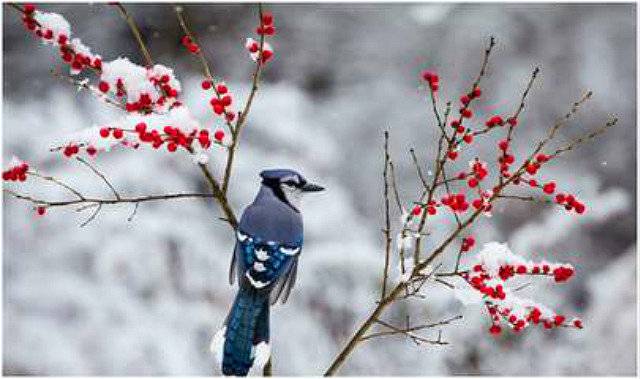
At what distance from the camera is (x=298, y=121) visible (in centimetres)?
237

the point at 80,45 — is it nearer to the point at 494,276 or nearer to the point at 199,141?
the point at 199,141

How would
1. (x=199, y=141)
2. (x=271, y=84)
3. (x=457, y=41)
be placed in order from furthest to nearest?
(x=457, y=41) < (x=271, y=84) < (x=199, y=141)

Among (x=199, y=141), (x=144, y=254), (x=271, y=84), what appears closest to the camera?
(x=199, y=141)

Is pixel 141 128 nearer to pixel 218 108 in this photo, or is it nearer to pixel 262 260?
pixel 218 108

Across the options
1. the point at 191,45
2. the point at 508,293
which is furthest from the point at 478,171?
the point at 191,45

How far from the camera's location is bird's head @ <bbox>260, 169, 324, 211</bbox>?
1.02 meters

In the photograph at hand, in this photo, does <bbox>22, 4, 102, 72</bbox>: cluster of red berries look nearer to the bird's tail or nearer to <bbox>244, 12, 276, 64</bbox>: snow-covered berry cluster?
<bbox>244, 12, 276, 64</bbox>: snow-covered berry cluster

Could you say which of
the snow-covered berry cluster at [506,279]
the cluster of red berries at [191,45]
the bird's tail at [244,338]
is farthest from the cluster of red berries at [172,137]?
the snow-covered berry cluster at [506,279]

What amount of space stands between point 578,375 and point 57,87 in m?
1.70

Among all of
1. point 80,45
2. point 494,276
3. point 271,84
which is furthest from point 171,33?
point 494,276

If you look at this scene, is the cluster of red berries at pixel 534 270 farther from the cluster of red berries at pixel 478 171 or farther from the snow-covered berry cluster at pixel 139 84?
the snow-covered berry cluster at pixel 139 84

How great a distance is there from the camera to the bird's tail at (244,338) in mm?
930

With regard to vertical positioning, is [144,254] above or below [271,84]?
below

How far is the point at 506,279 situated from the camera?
2.97 feet
